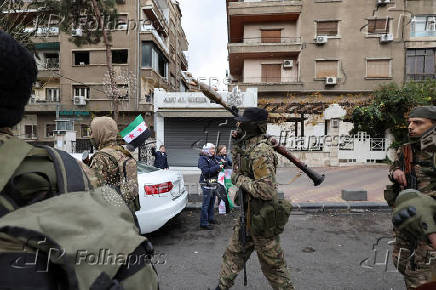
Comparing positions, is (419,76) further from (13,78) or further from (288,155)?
(13,78)

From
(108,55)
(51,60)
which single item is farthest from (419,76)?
(51,60)

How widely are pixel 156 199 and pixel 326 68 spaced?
1696cm

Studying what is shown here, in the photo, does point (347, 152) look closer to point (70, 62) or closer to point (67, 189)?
point (67, 189)

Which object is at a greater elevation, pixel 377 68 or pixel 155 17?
pixel 155 17

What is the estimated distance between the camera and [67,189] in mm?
790

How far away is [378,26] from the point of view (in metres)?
17.4

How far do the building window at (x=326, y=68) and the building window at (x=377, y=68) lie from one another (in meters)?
2.08

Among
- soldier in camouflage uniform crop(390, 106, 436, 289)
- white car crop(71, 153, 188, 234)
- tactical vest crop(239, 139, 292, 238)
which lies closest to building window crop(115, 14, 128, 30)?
white car crop(71, 153, 188, 234)

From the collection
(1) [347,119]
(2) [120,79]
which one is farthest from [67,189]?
(2) [120,79]

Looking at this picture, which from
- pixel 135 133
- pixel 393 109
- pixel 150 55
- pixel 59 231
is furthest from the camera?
pixel 150 55

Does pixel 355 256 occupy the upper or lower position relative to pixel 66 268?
lower

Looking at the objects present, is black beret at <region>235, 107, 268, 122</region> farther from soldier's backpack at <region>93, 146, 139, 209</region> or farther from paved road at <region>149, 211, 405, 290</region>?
Answer: paved road at <region>149, 211, 405, 290</region>

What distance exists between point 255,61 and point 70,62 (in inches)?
594

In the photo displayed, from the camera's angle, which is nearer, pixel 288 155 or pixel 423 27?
pixel 288 155
